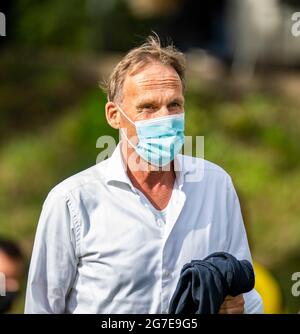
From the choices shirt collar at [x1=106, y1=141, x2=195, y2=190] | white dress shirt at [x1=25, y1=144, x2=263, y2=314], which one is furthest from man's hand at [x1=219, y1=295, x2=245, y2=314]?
shirt collar at [x1=106, y1=141, x2=195, y2=190]

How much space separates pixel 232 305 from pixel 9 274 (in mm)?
1457

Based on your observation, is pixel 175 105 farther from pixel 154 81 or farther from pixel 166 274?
pixel 166 274

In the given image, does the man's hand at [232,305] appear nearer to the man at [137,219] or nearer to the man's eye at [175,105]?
the man at [137,219]

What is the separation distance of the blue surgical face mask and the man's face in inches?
0.9

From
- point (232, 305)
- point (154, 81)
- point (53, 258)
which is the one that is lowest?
point (232, 305)

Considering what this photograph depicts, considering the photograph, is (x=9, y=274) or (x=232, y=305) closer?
(x=232, y=305)

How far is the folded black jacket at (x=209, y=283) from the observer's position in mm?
2803

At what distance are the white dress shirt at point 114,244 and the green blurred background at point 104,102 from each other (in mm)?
3927

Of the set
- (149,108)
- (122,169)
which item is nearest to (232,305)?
(122,169)

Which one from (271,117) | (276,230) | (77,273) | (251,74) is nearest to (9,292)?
(77,273)

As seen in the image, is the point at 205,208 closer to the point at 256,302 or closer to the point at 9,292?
the point at 256,302

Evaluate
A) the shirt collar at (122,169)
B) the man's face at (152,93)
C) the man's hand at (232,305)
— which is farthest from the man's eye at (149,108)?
the man's hand at (232,305)

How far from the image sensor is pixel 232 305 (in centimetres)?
288
